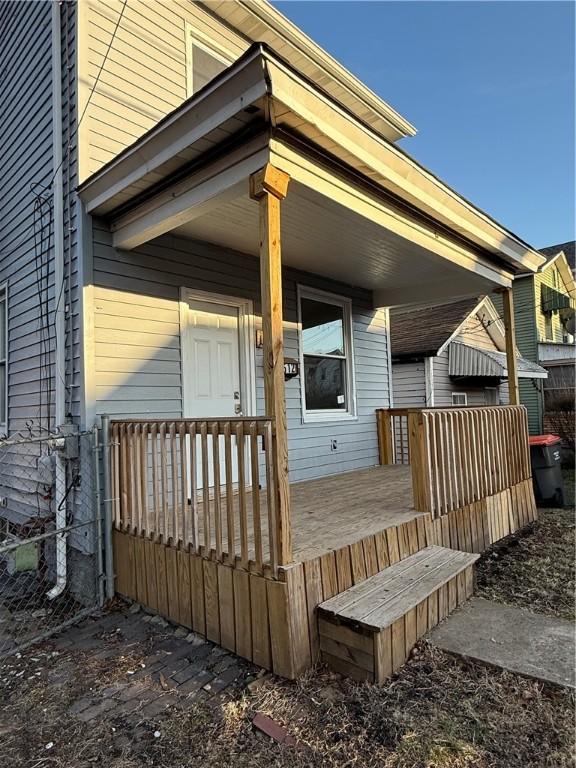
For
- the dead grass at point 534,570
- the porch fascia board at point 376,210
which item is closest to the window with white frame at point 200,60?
the porch fascia board at point 376,210

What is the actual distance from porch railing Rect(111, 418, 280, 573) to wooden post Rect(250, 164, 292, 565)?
4 cm

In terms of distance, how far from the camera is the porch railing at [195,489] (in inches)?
98.5

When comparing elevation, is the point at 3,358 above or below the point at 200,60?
below

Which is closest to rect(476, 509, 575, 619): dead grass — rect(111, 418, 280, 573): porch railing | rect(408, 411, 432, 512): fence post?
rect(408, 411, 432, 512): fence post

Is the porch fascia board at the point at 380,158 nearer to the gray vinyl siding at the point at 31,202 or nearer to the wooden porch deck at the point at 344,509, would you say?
the gray vinyl siding at the point at 31,202

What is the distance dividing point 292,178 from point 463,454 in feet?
9.66

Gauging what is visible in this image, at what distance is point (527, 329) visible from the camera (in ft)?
49.9

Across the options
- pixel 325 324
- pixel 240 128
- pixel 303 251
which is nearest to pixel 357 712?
pixel 240 128

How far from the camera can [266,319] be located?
255cm

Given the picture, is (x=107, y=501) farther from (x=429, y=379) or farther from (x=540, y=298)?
(x=540, y=298)

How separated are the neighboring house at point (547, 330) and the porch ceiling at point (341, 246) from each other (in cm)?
745

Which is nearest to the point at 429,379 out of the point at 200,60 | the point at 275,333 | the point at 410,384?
the point at 410,384

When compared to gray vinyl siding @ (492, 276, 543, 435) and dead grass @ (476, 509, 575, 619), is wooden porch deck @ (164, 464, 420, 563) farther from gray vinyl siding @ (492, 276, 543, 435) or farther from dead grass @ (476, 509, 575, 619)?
gray vinyl siding @ (492, 276, 543, 435)

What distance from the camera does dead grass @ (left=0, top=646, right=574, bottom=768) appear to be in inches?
72.9
